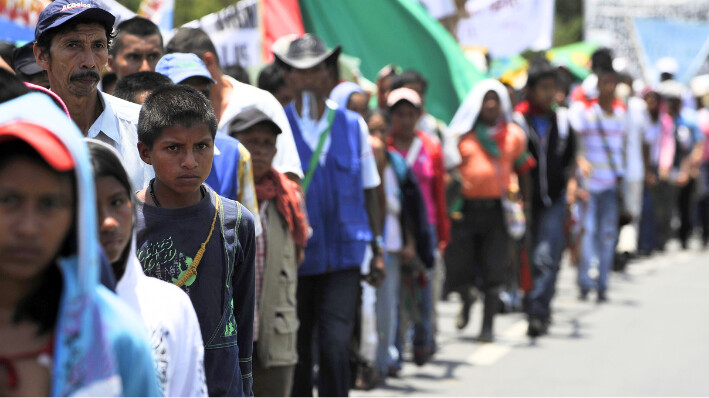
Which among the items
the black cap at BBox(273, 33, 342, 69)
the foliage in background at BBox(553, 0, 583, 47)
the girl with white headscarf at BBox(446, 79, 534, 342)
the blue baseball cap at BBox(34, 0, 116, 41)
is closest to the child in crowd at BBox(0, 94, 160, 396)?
the blue baseball cap at BBox(34, 0, 116, 41)

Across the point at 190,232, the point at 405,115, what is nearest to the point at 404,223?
the point at 405,115

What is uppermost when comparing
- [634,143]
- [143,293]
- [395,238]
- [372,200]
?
[634,143]

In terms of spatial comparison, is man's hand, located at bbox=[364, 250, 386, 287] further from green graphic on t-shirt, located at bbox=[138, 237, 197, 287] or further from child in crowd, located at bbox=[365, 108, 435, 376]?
green graphic on t-shirt, located at bbox=[138, 237, 197, 287]

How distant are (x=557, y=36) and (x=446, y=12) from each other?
28398 mm

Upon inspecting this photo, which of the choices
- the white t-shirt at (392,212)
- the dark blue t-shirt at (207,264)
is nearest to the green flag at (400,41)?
the white t-shirt at (392,212)

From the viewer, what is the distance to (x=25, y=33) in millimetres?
8211

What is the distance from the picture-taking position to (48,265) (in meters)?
2.18

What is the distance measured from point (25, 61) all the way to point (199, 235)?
2.53 metres

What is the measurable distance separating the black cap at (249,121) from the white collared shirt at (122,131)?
913 mm

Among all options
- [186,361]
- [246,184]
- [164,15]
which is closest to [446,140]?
[164,15]

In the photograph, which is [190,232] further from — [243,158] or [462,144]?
[462,144]

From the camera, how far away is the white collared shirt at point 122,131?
454 centimetres

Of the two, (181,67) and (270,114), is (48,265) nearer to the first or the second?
(181,67)

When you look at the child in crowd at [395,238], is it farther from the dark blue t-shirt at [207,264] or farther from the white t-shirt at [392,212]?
the dark blue t-shirt at [207,264]
